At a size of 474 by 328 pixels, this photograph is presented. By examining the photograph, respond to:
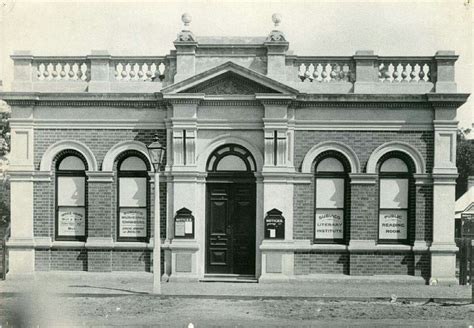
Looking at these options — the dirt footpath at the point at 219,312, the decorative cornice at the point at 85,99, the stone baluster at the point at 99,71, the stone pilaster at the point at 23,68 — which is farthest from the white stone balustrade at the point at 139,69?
the dirt footpath at the point at 219,312

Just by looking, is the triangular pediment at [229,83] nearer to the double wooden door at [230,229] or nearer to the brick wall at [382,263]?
the double wooden door at [230,229]

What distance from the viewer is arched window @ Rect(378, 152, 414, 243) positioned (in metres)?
14.9

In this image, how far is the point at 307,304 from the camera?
39.5ft

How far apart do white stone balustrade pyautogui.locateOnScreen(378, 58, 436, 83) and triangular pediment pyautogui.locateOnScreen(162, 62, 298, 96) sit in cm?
257

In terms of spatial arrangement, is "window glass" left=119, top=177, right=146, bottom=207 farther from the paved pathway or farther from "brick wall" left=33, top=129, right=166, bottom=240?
the paved pathway

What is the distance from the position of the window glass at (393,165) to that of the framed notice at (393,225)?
1.10m

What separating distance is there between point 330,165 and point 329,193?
73 cm

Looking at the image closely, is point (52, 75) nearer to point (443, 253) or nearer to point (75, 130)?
point (75, 130)

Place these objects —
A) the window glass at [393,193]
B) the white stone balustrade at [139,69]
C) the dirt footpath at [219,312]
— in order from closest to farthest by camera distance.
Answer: the dirt footpath at [219,312] → the window glass at [393,193] → the white stone balustrade at [139,69]

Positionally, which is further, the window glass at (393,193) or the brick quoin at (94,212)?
the brick quoin at (94,212)

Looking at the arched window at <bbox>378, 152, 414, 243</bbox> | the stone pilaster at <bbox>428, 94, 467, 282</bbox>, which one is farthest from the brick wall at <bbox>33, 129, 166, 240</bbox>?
the stone pilaster at <bbox>428, 94, 467, 282</bbox>

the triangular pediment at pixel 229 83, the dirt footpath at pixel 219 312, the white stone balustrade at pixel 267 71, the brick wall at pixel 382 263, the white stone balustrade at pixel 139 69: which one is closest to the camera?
the dirt footpath at pixel 219 312

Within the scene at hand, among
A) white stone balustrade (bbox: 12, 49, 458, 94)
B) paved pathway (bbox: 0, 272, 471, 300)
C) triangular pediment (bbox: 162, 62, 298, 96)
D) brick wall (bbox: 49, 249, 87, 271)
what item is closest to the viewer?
paved pathway (bbox: 0, 272, 471, 300)

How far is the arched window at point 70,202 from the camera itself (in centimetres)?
1524
